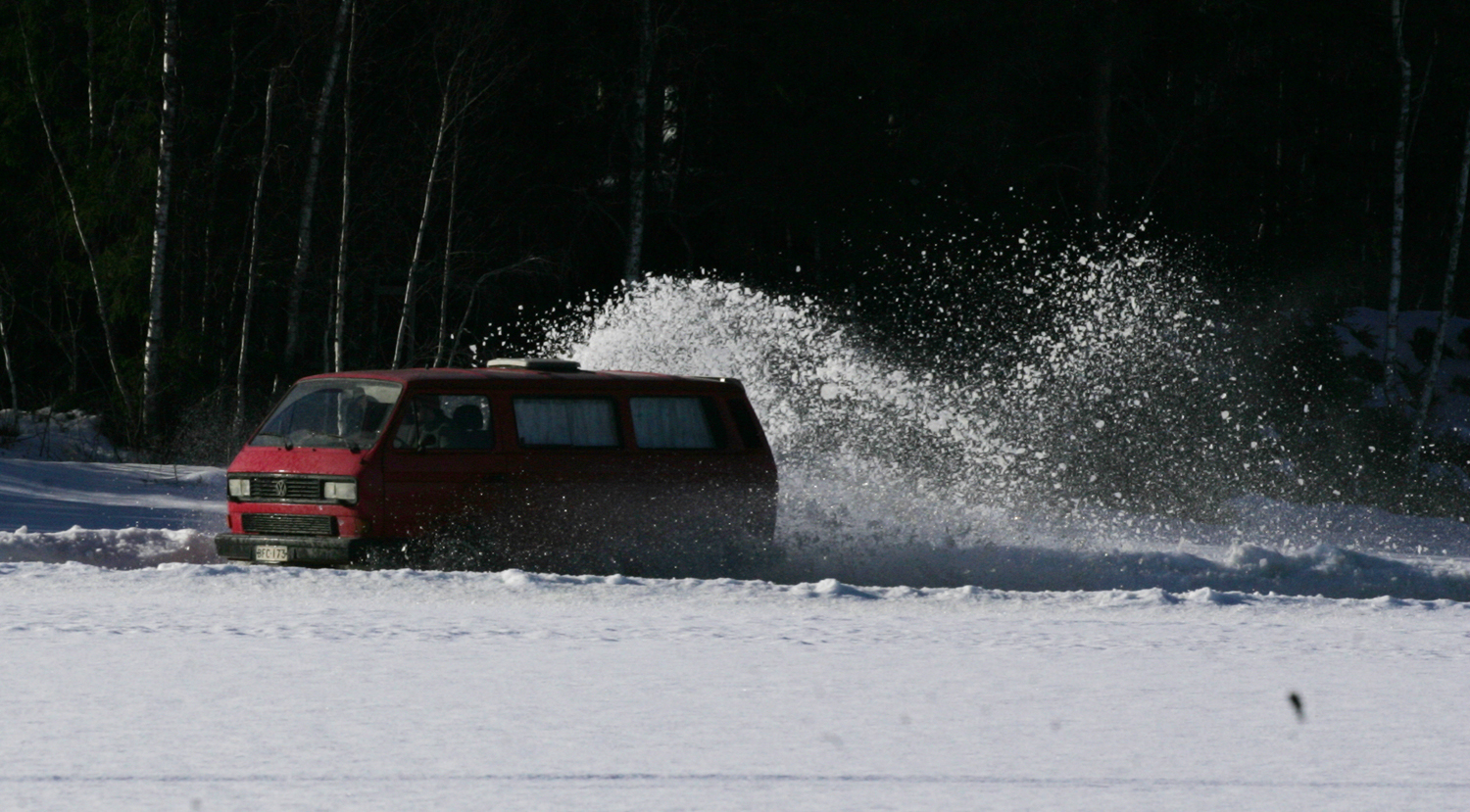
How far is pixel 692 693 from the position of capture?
776cm

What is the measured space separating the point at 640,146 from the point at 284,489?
17398mm

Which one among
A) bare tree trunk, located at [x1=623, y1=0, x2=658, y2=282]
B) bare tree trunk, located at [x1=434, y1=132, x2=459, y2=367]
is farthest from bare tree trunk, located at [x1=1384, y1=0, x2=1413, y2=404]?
bare tree trunk, located at [x1=434, y1=132, x2=459, y2=367]

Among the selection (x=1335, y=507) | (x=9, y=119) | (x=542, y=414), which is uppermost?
(x=9, y=119)

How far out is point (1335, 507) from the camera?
2194 centimetres

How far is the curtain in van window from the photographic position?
12656 millimetres

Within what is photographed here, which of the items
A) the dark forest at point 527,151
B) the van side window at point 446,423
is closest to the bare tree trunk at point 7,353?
the dark forest at point 527,151

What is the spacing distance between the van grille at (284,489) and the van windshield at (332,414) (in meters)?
0.25

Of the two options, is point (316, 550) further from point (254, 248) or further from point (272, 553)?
point (254, 248)

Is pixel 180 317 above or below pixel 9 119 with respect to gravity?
below

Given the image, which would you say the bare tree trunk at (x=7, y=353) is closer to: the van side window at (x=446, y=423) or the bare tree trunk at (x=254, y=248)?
the bare tree trunk at (x=254, y=248)

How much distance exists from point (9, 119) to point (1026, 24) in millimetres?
17071

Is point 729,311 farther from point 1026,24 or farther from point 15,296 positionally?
point 15,296

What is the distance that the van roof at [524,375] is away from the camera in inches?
478

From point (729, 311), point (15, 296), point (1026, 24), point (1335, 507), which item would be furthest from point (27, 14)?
point (1335, 507)
